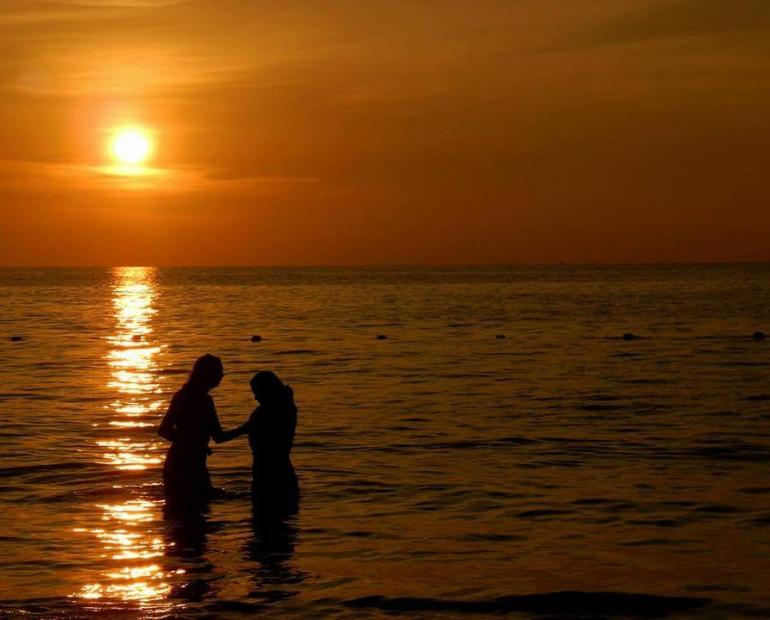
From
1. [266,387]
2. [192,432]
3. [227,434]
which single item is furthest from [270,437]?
[192,432]

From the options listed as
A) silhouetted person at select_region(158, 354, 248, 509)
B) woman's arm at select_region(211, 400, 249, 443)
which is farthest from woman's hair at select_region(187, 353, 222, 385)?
woman's arm at select_region(211, 400, 249, 443)

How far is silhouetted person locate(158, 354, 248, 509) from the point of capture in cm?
1395

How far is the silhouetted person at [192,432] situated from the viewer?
45.8 ft

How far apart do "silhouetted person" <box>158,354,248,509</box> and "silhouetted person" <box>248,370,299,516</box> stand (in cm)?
26

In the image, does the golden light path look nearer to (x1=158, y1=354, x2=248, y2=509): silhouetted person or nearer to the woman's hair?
(x1=158, y1=354, x2=248, y2=509): silhouetted person

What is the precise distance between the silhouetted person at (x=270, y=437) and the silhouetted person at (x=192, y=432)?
26 centimetres

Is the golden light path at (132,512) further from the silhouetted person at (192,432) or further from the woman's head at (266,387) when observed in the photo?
the woman's head at (266,387)

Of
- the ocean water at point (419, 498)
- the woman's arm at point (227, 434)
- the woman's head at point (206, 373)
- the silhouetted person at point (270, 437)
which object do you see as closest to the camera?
the ocean water at point (419, 498)

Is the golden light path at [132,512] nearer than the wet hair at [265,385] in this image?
Yes

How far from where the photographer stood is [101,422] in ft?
83.8

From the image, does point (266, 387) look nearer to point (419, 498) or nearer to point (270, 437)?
point (270, 437)

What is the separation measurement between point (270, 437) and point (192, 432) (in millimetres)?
931

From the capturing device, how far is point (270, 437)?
47.4 feet

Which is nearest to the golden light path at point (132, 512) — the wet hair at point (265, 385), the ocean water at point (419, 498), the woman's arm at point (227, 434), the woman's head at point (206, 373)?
the ocean water at point (419, 498)
